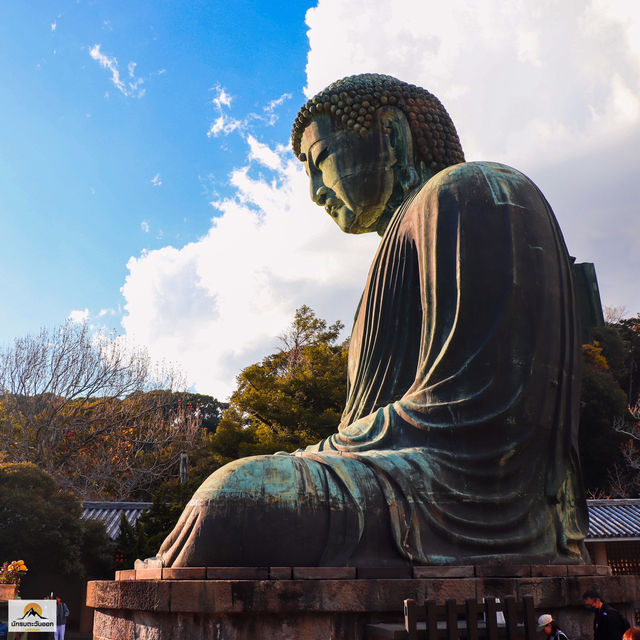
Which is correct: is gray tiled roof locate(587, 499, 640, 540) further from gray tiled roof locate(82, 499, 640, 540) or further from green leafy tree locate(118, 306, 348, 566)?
green leafy tree locate(118, 306, 348, 566)

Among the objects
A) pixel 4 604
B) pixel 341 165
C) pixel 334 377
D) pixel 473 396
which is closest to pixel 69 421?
pixel 334 377

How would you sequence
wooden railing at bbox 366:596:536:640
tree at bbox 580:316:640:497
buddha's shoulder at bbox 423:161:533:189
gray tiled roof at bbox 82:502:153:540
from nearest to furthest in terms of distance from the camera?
1. wooden railing at bbox 366:596:536:640
2. buddha's shoulder at bbox 423:161:533:189
3. gray tiled roof at bbox 82:502:153:540
4. tree at bbox 580:316:640:497

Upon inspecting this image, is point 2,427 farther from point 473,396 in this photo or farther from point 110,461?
point 473,396

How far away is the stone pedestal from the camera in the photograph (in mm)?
3066

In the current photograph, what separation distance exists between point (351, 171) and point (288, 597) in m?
3.75

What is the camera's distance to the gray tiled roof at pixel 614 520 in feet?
53.0

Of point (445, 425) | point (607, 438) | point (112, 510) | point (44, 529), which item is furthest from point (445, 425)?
point (607, 438)

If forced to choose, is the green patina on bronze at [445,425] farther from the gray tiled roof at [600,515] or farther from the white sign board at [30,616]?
the gray tiled roof at [600,515]

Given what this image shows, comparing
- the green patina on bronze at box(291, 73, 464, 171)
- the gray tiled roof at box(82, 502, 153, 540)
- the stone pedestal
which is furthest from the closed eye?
the gray tiled roof at box(82, 502, 153, 540)

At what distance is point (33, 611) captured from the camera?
24.8 ft

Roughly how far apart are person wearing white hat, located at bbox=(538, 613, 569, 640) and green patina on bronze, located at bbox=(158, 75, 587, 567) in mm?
509

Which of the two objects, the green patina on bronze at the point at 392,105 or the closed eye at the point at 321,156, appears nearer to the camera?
the green patina on bronze at the point at 392,105

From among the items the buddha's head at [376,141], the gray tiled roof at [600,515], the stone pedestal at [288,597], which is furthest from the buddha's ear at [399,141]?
the gray tiled roof at [600,515]

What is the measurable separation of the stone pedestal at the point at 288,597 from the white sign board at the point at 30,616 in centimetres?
421
